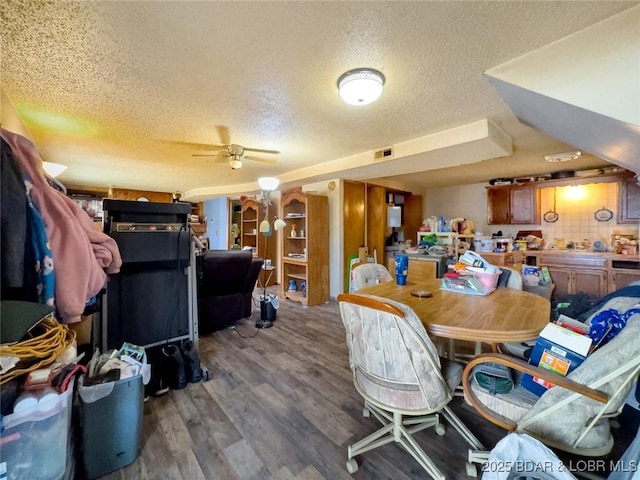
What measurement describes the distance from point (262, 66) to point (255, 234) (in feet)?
15.7

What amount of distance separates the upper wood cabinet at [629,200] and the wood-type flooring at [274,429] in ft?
12.8

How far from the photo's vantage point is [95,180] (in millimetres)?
5457

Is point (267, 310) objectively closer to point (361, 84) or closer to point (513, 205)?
point (361, 84)

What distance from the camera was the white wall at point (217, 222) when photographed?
688 centimetres

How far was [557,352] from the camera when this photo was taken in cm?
121

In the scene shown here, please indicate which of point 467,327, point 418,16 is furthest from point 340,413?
point 418,16

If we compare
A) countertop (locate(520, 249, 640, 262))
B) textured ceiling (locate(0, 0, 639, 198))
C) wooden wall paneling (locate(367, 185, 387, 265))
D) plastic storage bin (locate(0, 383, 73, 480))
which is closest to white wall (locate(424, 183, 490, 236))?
countertop (locate(520, 249, 640, 262))

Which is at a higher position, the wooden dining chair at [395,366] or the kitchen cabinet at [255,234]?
the kitchen cabinet at [255,234]

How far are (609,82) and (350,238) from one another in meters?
3.52

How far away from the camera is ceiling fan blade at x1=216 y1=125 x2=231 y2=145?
274 centimetres

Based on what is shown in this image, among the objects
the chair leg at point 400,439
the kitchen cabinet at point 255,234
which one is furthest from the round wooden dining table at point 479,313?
the kitchen cabinet at point 255,234

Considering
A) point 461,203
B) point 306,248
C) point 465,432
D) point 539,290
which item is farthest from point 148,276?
point 461,203

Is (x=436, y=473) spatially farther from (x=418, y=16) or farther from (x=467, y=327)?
(x=418, y=16)

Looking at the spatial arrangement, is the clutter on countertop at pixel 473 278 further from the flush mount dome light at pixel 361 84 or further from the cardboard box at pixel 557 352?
the flush mount dome light at pixel 361 84
